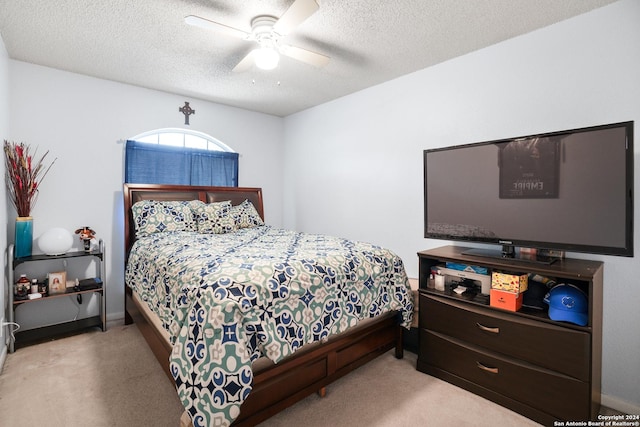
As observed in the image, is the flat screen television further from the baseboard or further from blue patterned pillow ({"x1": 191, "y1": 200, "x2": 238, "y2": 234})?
blue patterned pillow ({"x1": 191, "y1": 200, "x2": 238, "y2": 234})

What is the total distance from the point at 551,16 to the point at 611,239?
1501 mm

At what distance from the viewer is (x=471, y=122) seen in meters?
2.68

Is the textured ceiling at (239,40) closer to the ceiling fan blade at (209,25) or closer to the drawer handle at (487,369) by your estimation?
the ceiling fan blade at (209,25)

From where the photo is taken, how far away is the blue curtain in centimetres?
344

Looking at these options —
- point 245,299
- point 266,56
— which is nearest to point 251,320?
point 245,299

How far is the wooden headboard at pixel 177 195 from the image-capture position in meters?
3.23

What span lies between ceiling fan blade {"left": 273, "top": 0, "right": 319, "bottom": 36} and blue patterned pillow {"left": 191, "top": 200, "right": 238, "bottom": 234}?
1.98 m

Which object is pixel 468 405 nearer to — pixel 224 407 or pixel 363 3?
pixel 224 407

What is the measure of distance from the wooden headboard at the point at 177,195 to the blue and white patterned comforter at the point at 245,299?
2.59 ft

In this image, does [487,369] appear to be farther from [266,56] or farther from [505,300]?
[266,56]

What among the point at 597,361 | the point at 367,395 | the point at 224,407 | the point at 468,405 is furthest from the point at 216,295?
the point at 597,361

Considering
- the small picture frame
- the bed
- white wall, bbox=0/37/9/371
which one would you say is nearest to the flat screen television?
the bed

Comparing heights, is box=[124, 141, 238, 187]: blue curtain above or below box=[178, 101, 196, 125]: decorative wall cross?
below

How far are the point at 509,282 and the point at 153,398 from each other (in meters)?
2.30
